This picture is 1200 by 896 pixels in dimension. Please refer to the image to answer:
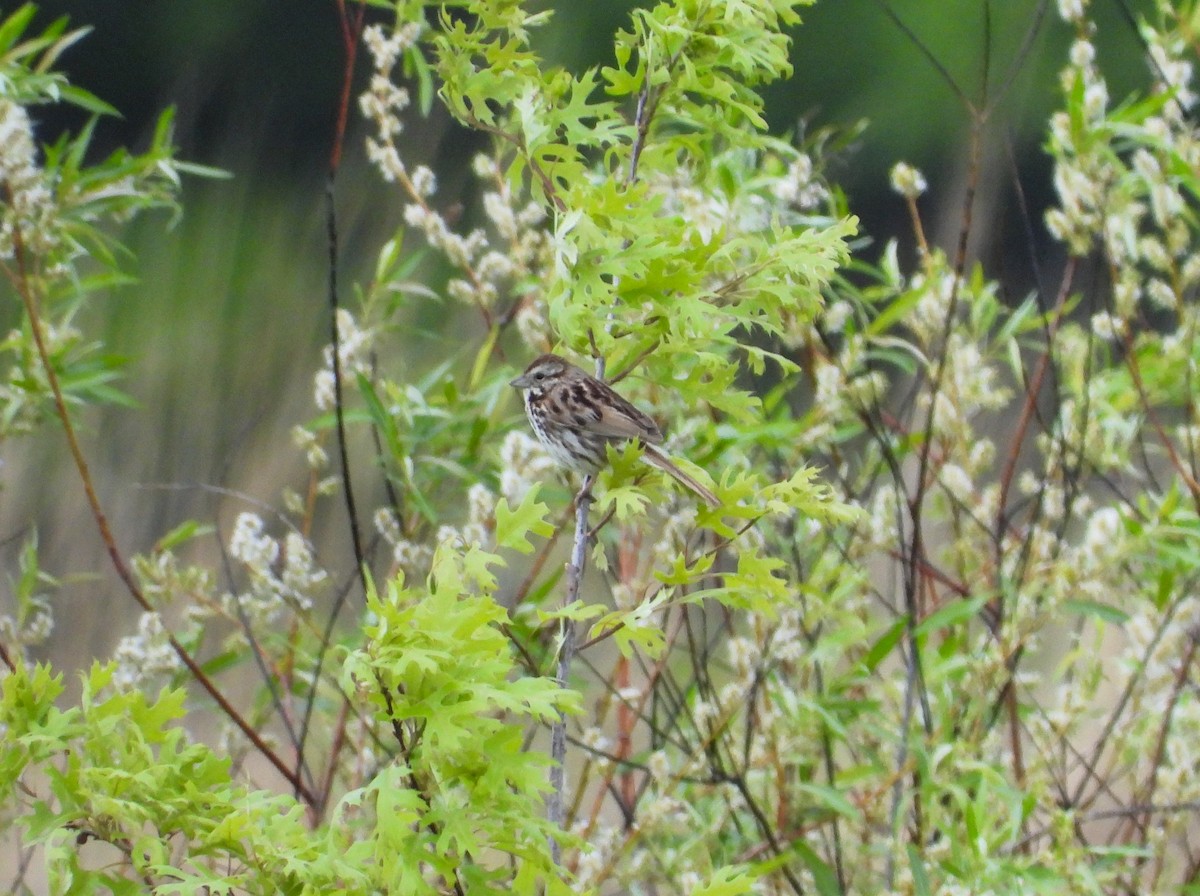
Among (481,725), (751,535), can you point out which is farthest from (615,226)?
(751,535)

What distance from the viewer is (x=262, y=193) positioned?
13.7 ft

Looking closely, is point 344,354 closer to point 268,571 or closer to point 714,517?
point 268,571

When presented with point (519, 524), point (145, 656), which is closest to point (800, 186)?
point (145, 656)

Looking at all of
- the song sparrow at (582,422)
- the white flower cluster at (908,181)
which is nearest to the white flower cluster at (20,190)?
the song sparrow at (582,422)

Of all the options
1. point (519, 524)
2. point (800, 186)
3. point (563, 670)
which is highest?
point (800, 186)

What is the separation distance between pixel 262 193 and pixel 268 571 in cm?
193

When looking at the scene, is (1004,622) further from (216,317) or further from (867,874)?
(216,317)

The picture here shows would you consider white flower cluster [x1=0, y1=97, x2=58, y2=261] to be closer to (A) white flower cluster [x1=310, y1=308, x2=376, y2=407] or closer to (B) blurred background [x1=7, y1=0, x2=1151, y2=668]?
(A) white flower cluster [x1=310, y1=308, x2=376, y2=407]

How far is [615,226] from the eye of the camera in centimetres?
139

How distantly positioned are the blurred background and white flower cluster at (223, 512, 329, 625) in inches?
31.5

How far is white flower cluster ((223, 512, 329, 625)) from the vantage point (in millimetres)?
2475

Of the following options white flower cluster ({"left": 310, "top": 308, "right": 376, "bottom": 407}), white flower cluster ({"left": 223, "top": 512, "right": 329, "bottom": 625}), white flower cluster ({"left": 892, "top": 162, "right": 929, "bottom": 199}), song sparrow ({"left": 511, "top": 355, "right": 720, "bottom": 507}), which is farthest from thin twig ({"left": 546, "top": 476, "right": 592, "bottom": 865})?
white flower cluster ({"left": 892, "top": 162, "right": 929, "bottom": 199})

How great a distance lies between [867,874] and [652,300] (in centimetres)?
160

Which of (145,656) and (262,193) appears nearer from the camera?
(145,656)
